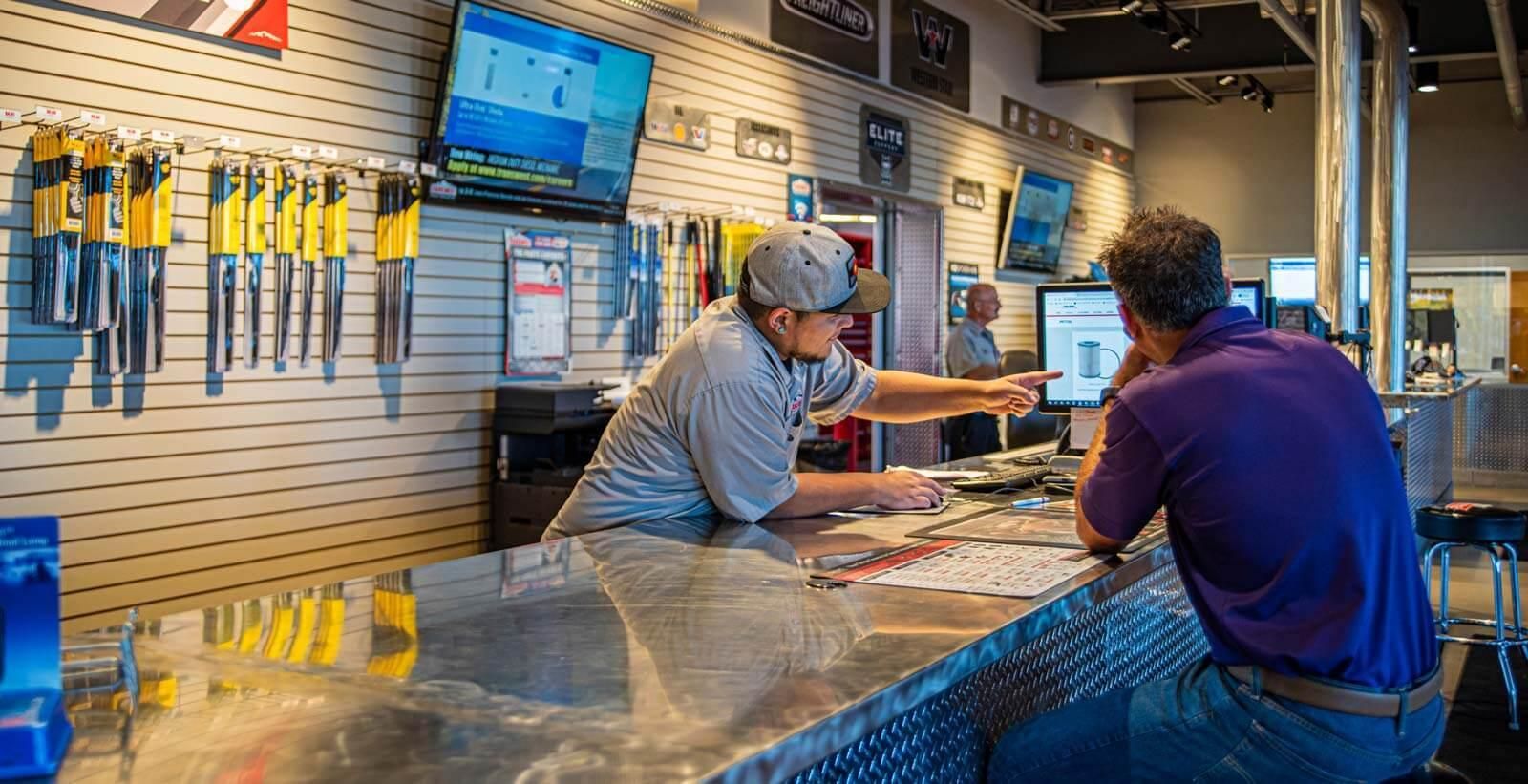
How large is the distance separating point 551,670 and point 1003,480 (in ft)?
6.83

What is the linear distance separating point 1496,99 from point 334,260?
12.3 m

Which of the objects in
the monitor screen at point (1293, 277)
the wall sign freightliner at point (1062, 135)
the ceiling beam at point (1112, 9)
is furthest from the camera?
the monitor screen at point (1293, 277)

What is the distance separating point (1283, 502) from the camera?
1.94 m

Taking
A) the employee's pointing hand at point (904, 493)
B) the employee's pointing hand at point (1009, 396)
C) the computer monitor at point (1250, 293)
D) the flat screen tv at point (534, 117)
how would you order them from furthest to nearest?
the flat screen tv at point (534, 117) < the computer monitor at point (1250, 293) < the employee's pointing hand at point (1009, 396) < the employee's pointing hand at point (904, 493)

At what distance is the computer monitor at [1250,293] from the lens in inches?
169

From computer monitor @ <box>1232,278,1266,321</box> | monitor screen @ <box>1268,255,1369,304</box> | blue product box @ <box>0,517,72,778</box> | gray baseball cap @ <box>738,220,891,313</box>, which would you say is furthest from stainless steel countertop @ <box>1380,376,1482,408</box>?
blue product box @ <box>0,517,72,778</box>

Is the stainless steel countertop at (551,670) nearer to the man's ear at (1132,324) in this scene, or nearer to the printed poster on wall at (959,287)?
the man's ear at (1132,324)

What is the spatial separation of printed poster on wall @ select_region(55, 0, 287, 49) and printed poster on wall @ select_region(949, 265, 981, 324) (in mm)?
5935

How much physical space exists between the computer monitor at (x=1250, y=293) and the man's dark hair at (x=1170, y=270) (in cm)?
224

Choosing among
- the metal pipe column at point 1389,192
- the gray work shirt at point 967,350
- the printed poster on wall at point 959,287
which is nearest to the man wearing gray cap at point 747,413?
the gray work shirt at point 967,350

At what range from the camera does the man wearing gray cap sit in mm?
2643

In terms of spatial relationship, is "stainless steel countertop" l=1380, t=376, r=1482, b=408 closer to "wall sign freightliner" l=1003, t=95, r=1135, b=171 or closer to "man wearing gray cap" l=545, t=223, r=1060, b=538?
"man wearing gray cap" l=545, t=223, r=1060, b=538

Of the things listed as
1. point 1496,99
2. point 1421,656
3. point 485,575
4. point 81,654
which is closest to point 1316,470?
point 1421,656

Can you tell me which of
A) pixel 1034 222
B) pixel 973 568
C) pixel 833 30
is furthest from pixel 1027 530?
pixel 1034 222
